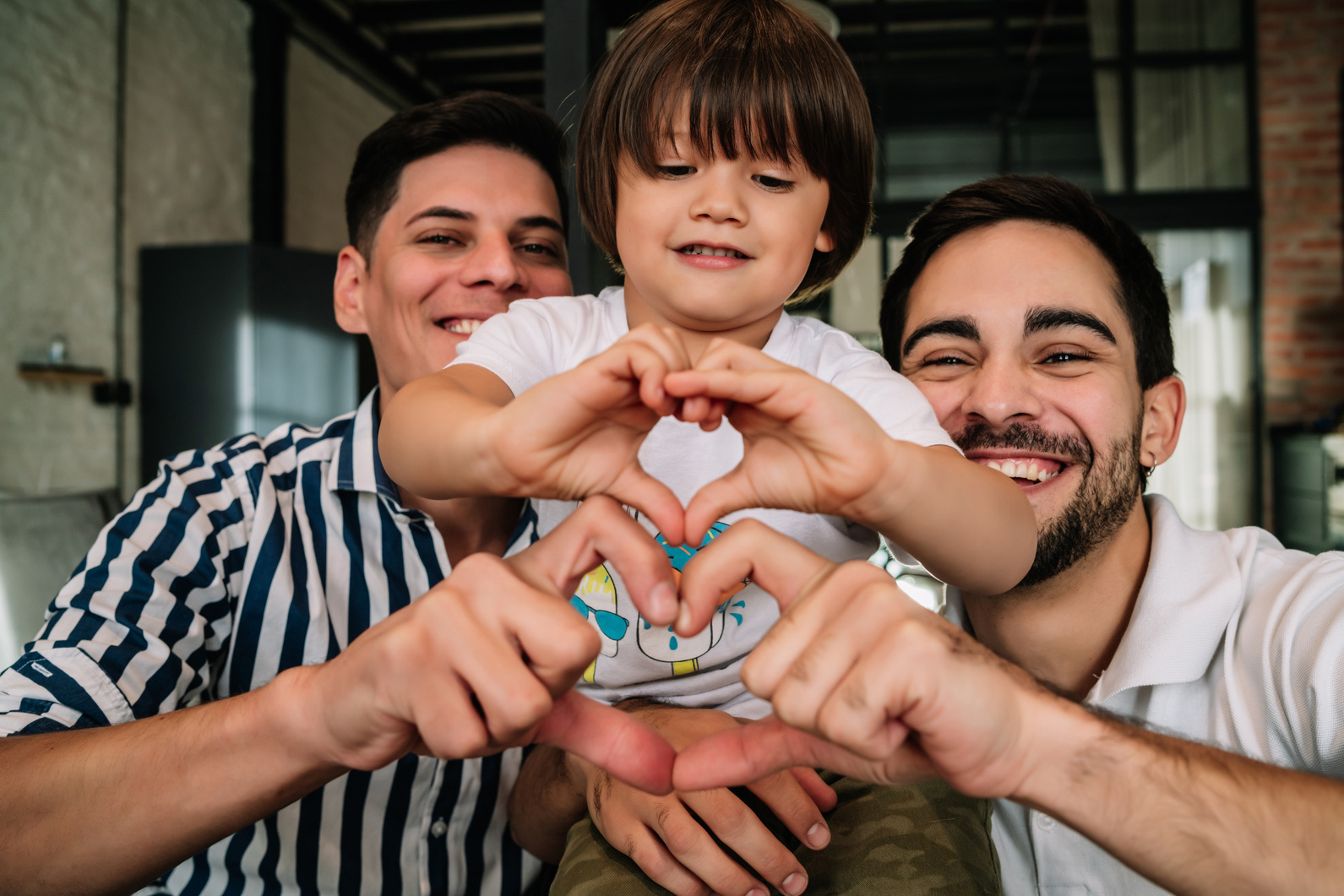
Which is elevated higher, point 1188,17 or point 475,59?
point 475,59

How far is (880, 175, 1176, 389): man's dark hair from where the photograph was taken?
1.42 metres

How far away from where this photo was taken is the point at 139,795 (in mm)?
896

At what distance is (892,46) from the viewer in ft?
22.6

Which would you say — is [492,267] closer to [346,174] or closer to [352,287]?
[352,287]

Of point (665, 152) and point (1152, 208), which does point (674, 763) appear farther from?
point (1152, 208)

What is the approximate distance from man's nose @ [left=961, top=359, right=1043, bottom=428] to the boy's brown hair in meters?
0.35

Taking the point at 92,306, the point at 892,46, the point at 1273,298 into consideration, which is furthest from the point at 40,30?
the point at 1273,298

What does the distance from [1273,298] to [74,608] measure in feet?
20.8

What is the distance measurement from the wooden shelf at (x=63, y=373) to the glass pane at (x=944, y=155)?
15.6ft

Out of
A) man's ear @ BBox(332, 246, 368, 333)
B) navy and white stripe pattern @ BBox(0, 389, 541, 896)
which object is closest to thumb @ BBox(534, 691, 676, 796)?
navy and white stripe pattern @ BBox(0, 389, 541, 896)

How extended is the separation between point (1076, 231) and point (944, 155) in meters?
4.62

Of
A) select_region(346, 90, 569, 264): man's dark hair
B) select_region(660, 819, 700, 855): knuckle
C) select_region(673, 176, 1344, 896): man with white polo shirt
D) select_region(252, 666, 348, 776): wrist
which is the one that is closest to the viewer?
select_region(673, 176, 1344, 896): man with white polo shirt

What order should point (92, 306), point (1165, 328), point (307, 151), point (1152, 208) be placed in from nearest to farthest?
point (1165, 328) < point (92, 306) < point (1152, 208) < point (307, 151)

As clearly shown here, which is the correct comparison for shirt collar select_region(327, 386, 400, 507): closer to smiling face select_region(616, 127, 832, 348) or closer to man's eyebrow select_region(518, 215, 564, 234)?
man's eyebrow select_region(518, 215, 564, 234)
